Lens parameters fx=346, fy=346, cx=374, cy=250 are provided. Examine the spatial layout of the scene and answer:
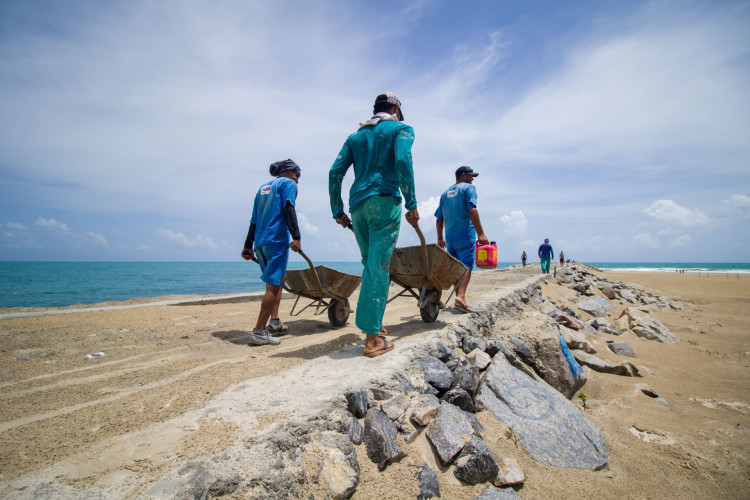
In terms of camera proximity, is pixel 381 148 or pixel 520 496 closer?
pixel 520 496

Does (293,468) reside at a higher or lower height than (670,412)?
higher

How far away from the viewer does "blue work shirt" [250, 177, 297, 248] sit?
144 inches

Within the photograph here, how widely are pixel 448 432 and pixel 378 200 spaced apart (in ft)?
5.11

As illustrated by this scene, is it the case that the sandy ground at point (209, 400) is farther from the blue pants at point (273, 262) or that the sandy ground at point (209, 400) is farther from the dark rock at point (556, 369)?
the blue pants at point (273, 262)

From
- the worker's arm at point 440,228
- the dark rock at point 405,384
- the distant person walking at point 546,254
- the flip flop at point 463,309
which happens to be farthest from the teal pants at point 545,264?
the dark rock at point 405,384

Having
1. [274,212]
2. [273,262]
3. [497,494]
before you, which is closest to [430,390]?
[497,494]

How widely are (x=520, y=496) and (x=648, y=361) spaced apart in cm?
448

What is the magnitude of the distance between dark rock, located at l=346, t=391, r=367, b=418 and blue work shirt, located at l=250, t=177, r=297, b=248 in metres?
2.26

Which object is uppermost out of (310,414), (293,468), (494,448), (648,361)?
(310,414)

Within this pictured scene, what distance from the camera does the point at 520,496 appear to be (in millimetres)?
1652

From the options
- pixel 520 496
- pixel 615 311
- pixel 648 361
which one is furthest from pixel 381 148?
pixel 615 311

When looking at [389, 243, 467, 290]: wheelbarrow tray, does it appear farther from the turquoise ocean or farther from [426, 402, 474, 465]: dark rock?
the turquoise ocean

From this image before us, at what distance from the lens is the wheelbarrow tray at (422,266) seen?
11.4 feet

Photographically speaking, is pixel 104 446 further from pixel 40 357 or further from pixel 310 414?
pixel 40 357
